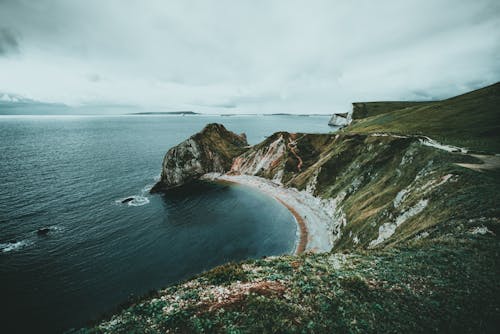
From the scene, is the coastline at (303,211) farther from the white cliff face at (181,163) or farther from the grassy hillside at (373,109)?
the grassy hillside at (373,109)

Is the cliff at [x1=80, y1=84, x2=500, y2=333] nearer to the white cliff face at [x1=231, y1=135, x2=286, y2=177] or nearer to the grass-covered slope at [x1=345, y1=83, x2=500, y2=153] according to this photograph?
the grass-covered slope at [x1=345, y1=83, x2=500, y2=153]

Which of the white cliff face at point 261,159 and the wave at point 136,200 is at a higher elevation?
the white cliff face at point 261,159

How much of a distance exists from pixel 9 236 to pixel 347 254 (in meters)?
65.5

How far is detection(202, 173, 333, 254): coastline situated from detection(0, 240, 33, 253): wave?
178 feet

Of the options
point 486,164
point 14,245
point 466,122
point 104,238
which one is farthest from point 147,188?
point 466,122

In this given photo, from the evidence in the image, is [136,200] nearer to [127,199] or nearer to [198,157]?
[127,199]

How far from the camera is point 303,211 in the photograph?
61.1 m

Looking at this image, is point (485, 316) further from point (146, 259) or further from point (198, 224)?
point (198, 224)

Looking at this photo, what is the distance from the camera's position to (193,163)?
9619 centimetres

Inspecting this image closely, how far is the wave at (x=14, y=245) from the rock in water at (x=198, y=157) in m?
37.4

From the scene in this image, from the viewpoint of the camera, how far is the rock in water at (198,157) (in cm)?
8862

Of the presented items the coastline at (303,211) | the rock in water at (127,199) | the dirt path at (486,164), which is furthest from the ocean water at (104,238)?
the dirt path at (486,164)

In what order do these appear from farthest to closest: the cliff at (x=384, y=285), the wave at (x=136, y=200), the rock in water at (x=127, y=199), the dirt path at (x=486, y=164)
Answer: the rock in water at (x=127, y=199)
the wave at (x=136, y=200)
the dirt path at (x=486, y=164)
the cliff at (x=384, y=285)

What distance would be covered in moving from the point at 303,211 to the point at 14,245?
63.9m
